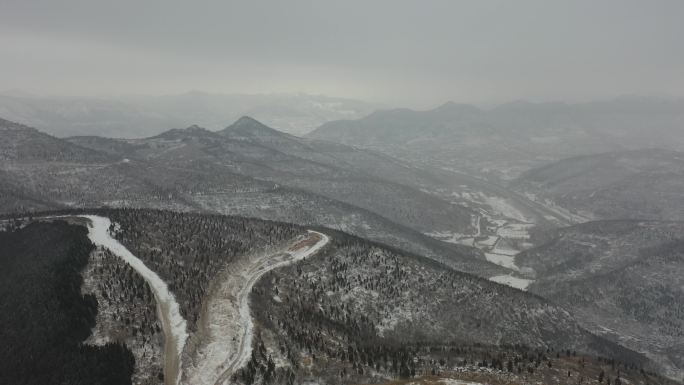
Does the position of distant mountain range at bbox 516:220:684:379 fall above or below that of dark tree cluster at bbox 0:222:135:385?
below

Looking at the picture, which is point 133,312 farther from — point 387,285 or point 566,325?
point 566,325

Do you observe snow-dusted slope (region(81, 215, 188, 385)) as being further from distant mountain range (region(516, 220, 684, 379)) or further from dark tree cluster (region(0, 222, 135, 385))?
distant mountain range (region(516, 220, 684, 379))

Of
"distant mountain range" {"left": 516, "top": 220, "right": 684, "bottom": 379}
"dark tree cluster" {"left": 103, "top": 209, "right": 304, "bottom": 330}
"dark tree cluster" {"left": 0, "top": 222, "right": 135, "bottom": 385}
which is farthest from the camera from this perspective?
"distant mountain range" {"left": 516, "top": 220, "right": 684, "bottom": 379}

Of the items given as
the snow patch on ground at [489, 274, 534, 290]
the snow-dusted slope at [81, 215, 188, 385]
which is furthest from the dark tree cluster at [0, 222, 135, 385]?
the snow patch on ground at [489, 274, 534, 290]

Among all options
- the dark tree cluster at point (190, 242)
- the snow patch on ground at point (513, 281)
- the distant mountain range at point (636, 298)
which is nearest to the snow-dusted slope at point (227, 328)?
the dark tree cluster at point (190, 242)

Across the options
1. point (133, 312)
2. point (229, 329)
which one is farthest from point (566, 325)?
point (133, 312)

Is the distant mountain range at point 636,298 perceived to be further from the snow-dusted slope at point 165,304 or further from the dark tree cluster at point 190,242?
the snow-dusted slope at point 165,304

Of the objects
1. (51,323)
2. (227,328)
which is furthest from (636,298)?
(51,323)
